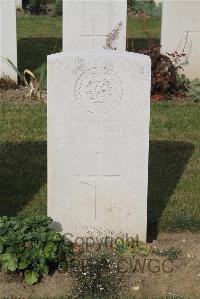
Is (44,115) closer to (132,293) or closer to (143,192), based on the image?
(143,192)

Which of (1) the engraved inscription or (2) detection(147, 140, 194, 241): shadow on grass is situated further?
(2) detection(147, 140, 194, 241): shadow on grass

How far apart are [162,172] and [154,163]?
0.28 meters

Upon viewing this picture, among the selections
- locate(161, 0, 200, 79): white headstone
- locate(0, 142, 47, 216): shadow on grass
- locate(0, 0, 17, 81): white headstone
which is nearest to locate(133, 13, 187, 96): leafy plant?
locate(161, 0, 200, 79): white headstone

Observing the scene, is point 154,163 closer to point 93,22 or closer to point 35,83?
point 35,83

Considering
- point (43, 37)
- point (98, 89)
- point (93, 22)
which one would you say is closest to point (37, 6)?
point (43, 37)

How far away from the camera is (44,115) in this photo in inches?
359

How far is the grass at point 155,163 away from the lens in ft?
20.2

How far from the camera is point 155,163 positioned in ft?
24.2

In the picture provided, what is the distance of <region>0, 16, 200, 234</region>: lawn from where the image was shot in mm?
6172

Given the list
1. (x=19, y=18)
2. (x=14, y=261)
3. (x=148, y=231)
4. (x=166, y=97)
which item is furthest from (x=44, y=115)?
(x=19, y=18)

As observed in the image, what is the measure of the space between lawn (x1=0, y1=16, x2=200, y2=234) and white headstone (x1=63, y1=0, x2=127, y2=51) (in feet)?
4.16

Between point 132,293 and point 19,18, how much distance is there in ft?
52.5

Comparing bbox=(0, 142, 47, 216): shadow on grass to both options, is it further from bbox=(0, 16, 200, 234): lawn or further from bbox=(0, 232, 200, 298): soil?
bbox=(0, 232, 200, 298): soil

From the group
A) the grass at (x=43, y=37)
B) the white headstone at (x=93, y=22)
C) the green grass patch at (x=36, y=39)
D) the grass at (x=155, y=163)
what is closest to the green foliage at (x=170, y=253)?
the grass at (x=155, y=163)
